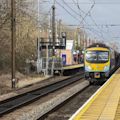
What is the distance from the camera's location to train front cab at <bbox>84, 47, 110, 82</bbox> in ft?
118

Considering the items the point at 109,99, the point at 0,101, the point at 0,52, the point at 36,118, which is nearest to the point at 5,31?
the point at 0,52

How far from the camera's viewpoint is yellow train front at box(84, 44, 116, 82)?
36.1 m

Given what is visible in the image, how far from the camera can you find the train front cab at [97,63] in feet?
118

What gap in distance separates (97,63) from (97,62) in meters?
0.13

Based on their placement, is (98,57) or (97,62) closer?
(97,62)

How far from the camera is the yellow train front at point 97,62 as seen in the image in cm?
3606

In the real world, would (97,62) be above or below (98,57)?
below

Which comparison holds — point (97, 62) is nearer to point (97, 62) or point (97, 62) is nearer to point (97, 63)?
point (97, 62)

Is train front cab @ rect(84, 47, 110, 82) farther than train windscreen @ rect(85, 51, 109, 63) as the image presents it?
No

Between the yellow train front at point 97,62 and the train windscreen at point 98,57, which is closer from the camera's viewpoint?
the yellow train front at point 97,62

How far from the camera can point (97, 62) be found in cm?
3634

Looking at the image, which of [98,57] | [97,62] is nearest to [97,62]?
[97,62]

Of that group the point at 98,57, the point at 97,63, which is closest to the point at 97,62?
the point at 97,63

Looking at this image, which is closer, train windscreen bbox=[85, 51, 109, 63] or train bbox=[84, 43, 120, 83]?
train bbox=[84, 43, 120, 83]
